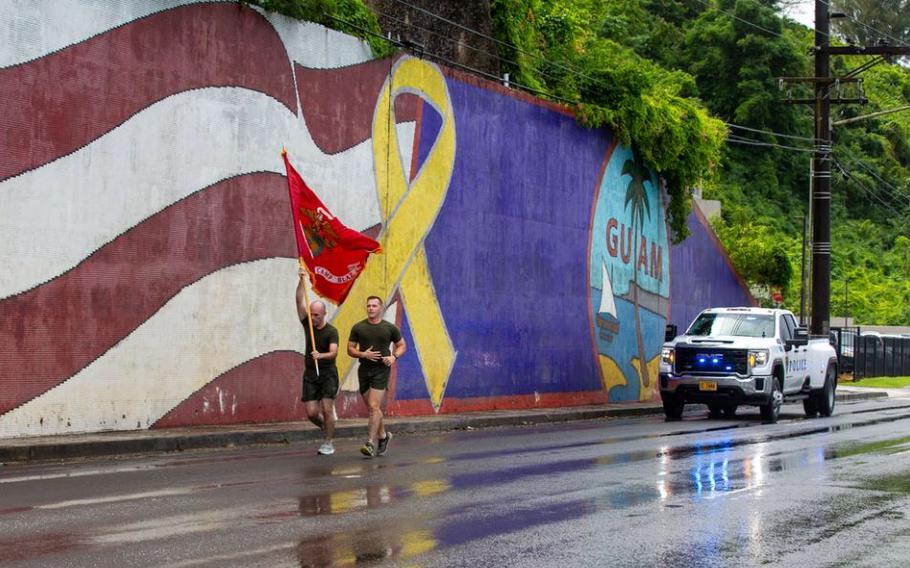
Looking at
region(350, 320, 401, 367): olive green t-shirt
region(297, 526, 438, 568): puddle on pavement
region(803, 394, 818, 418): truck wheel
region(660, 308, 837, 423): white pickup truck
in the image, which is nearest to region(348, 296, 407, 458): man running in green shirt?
region(350, 320, 401, 367): olive green t-shirt

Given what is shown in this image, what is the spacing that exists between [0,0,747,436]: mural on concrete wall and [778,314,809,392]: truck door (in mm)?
4820

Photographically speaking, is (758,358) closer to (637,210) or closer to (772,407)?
(772,407)

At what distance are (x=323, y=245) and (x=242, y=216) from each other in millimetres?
2023

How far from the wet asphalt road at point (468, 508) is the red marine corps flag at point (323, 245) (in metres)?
2.36

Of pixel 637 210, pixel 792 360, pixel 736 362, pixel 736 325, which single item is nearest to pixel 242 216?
pixel 736 362

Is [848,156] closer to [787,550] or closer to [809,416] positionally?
[809,416]

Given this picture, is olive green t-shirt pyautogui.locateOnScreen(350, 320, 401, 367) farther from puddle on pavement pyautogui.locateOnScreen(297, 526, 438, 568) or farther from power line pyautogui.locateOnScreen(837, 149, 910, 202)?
power line pyautogui.locateOnScreen(837, 149, 910, 202)

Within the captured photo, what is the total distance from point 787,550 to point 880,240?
3269 inches

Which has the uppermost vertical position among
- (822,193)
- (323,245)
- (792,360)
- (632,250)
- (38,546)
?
(822,193)

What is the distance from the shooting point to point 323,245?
18672 mm

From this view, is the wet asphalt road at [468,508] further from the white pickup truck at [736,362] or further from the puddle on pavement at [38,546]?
the white pickup truck at [736,362]

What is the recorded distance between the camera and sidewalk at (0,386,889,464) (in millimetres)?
15516

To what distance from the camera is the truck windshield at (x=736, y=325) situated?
26766 millimetres

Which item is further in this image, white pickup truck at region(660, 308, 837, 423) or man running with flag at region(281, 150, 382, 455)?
white pickup truck at region(660, 308, 837, 423)
